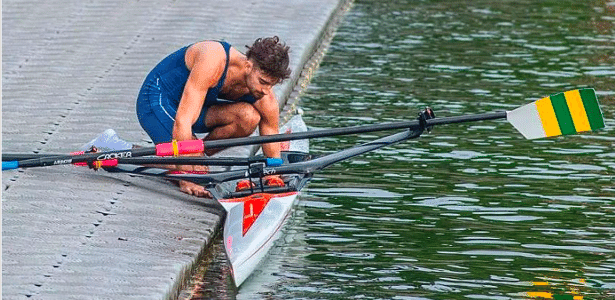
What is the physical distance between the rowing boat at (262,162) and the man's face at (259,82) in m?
0.32

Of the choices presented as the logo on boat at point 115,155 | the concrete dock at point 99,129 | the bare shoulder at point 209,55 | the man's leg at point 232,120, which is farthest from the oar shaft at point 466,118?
the logo on boat at point 115,155

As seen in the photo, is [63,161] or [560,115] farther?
[560,115]

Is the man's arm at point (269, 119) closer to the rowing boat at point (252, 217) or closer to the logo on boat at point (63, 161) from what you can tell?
the rowing boat at point (252, 217)

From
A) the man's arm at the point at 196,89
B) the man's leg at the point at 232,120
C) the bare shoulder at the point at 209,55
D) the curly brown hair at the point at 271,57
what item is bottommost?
the man's leg at the point at 232,120

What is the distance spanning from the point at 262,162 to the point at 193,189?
0.55 metres

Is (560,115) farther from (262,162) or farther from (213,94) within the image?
(213,94)

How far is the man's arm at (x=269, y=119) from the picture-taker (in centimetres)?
1045

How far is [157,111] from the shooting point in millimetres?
10516

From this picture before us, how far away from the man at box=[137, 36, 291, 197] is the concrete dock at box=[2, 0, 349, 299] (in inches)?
17.4

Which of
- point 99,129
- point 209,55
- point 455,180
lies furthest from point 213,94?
point 455,180

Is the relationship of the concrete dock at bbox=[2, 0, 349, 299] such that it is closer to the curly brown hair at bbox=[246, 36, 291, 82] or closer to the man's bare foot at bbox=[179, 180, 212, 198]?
the man's bare foot at bbox=[179, 180, 212, 198]

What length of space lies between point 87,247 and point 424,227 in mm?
2439

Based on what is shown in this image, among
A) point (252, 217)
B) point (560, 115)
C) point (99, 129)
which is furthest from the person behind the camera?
point (99, 129)

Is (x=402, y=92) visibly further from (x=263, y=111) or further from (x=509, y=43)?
(x=263, y=111)
